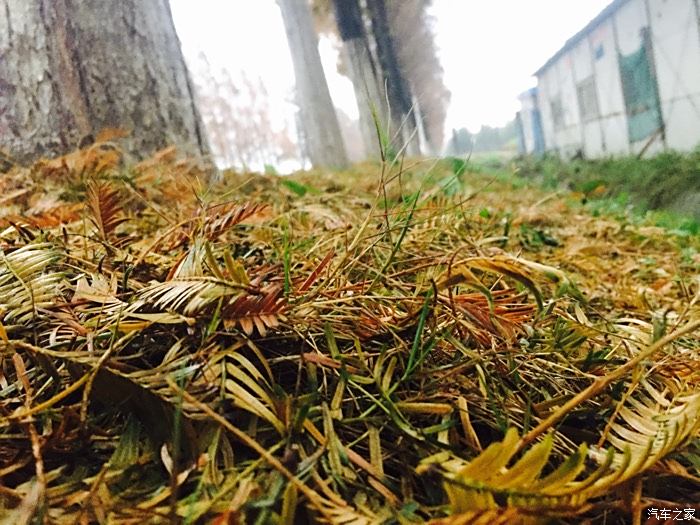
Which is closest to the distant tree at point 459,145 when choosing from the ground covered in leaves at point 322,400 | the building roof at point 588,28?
the ground covered in leaves at point 322,400

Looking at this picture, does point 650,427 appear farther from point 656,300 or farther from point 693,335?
point 656,300

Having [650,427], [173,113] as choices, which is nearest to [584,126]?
[173,113]

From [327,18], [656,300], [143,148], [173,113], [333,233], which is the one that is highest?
[327,18]

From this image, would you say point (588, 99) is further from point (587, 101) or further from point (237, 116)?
point (237, 116)

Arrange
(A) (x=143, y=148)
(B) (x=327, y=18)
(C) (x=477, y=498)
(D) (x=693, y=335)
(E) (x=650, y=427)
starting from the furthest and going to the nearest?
(B) (x=327, y=18), (A) (x=143, y=148), (D) (x=693, y=335), (E) (x=650, y=427), (C) (x=477, y=498)

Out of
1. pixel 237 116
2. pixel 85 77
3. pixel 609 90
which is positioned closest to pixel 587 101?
pixel 609 90

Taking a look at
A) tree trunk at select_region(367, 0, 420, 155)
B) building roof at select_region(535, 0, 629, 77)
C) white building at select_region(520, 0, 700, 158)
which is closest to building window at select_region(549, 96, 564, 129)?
white building at select_region(520, 0, 700, 158)
